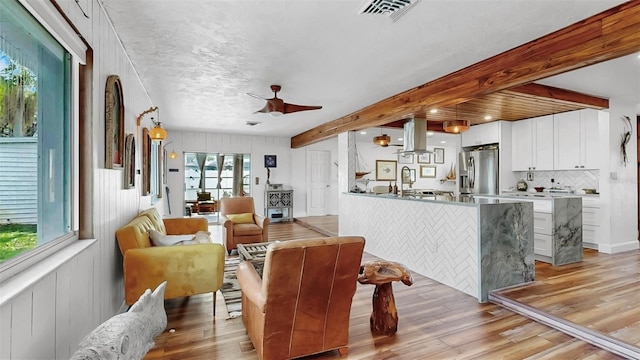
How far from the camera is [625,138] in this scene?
4934 mm

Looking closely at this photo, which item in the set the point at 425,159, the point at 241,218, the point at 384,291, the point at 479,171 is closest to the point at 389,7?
the point at 384,291

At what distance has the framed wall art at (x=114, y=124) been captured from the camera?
2291 mm

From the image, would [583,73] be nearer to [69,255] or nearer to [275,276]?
[275,276]

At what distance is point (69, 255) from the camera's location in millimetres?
1606

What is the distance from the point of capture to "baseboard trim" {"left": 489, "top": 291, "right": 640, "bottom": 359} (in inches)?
85.7

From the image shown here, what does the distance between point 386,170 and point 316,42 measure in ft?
23.9

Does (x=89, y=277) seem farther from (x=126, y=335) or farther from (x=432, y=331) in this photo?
(x=432, y=331)

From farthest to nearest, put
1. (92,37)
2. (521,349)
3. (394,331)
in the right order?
(394,331) → (521,349) → (92,37)

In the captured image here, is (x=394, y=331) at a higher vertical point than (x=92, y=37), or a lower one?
lower

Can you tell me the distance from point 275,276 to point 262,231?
11.3 feet

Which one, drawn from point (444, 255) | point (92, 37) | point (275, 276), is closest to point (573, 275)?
point (444, 255)

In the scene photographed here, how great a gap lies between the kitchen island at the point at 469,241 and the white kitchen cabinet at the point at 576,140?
9.44ft

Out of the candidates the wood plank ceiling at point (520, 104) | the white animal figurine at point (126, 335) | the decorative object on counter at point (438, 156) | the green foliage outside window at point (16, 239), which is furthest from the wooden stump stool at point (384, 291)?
the decorative object on counter at point (438, 156)

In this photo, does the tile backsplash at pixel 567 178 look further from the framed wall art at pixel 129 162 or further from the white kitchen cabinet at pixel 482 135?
the framed wall art at pixel 129 162
